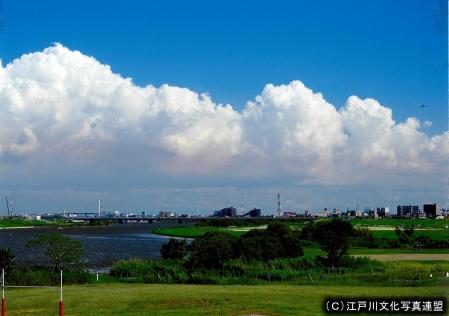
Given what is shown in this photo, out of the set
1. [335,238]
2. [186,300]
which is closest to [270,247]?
[335,238]

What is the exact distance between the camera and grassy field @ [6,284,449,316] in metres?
33.4

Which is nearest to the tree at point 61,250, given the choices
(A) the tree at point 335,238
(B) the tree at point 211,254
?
(B) the tree at point 211,254

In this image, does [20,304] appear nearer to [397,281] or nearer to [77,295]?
[77,295]

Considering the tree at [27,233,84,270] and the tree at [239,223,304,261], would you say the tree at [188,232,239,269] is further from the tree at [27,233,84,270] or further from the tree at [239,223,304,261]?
the tree at [27,233,84,270]

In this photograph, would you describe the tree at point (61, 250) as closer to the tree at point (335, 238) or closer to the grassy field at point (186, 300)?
the grassy field at point (186, 300)

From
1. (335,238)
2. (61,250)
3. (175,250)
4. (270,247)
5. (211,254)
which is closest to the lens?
(211,254)

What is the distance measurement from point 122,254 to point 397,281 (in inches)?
2612

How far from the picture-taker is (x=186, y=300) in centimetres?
3725

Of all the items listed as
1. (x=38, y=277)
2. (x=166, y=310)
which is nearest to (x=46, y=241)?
(x=38, y=277)

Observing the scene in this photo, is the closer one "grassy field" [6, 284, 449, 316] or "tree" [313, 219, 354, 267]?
"grassy field" [6, 284, 449, 316]

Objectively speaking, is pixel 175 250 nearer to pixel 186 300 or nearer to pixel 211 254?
pixel 211 254

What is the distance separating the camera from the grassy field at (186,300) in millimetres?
33438

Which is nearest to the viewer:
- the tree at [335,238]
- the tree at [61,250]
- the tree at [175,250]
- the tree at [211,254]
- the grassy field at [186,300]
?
the grassy field at [186,300]

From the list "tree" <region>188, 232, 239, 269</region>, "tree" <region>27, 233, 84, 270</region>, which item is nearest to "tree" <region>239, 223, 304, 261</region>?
"tree" <region>188, 232, 239, 269</region>
